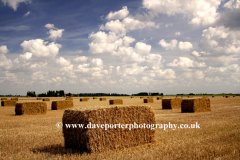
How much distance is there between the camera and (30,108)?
867 inches

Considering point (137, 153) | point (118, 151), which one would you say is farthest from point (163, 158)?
point (118, 151)

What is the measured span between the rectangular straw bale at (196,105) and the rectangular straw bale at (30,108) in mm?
15075

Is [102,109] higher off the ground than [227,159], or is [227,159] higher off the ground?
[102,109]

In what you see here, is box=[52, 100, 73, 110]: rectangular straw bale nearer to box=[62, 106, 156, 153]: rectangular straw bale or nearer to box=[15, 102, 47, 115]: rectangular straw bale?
box=[15, 102, 47, 115]: rectangular straw bale

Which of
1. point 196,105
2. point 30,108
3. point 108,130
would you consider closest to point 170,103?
point 196,105

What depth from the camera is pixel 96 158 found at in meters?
6.36

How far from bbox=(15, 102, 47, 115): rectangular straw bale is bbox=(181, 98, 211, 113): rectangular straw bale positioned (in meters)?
15.1

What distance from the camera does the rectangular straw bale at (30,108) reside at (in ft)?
71.1

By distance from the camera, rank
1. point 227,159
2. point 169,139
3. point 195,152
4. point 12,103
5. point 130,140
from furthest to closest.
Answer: point 12,103 < point 169,139 < point 130,140 < point 195,152 < point 227,159

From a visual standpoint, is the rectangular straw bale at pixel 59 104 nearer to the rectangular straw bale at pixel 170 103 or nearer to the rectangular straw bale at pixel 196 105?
the rectangular straw bale at pixel 170 103

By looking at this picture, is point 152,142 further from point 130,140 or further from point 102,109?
point 102,109

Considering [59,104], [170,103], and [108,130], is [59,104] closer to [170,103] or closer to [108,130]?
[170,103]

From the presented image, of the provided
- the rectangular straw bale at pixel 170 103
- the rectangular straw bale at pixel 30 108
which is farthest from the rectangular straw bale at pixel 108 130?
the rectangular straw bale at pixel 170 103

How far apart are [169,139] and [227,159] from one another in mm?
2943
